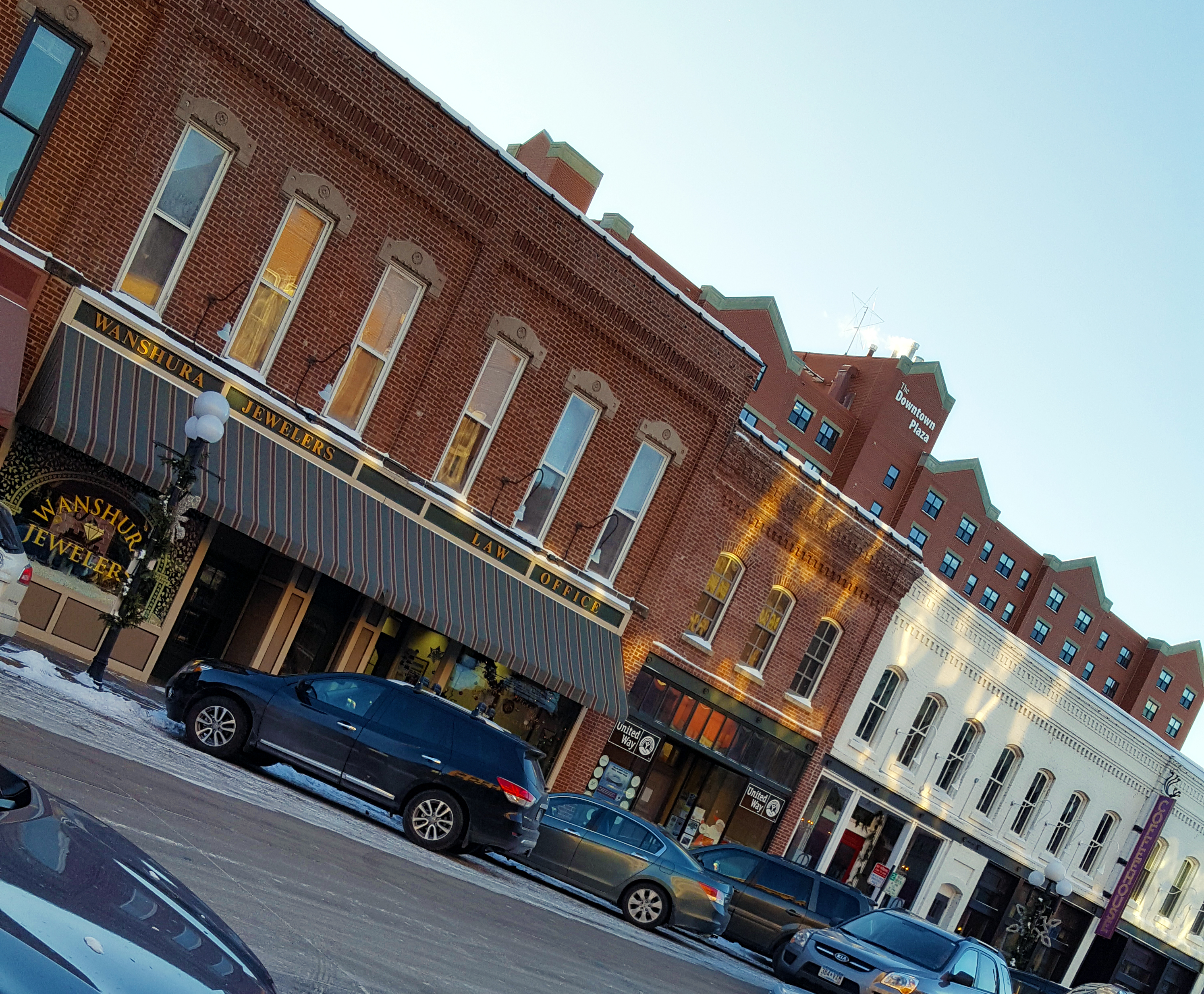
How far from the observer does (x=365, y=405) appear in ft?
63.6

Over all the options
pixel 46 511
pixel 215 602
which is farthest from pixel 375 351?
pixel 46 511

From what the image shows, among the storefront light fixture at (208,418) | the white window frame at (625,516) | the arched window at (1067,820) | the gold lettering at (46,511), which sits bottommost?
the gold lettering at (46,511)

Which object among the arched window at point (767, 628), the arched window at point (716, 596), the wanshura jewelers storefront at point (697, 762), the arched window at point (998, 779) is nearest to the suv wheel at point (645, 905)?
the wanshura jewelers storefront at point (697, 762)

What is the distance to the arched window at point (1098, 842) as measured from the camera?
35.3 meters

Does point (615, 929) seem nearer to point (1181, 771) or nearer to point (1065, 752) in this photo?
point (1065, 752)

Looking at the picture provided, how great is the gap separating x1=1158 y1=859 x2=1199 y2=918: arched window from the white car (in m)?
36.9

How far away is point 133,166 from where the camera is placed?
16.6m

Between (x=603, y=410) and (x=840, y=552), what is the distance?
7201 millimetres

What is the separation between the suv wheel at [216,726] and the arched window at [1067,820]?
A: 2642 cm

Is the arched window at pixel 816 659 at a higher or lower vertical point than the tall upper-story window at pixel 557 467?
lower

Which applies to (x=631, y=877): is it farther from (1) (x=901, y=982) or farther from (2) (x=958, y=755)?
(2) (x=958, y=755)

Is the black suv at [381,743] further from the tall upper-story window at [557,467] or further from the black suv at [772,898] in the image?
the tall upper-story window at [557,467]

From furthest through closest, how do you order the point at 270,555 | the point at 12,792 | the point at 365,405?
the point at 365,405 → the point at 270,555 → the point at 12,792

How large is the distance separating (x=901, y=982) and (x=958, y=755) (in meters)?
17.8
